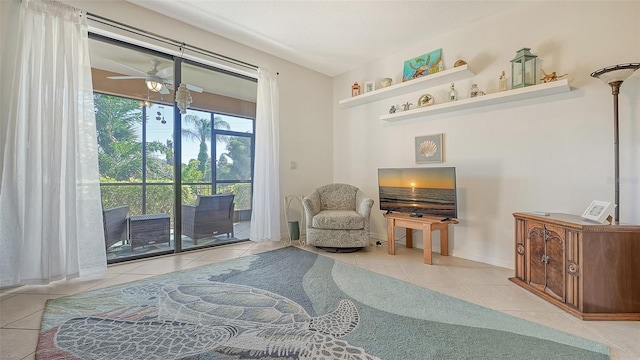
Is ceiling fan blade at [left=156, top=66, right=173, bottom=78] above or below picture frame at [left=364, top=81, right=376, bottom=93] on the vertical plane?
below

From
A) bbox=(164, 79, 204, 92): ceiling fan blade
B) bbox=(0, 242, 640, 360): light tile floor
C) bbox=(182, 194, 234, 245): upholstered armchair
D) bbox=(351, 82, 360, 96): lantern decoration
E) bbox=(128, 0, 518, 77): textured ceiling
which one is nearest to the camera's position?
bbox=(0, 242, 640, 360): light tile floor

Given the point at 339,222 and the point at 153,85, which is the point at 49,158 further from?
the point at 339,222

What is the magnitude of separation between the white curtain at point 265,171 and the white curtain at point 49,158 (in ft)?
5.42

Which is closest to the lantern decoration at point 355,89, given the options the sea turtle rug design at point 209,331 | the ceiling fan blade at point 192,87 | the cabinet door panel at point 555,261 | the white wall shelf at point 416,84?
the white wall shelf at point 416,84

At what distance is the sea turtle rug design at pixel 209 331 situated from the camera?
4.38 feet

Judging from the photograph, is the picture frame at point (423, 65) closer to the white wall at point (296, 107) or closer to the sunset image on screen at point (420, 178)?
the sunset image on screen at point (420, 178)

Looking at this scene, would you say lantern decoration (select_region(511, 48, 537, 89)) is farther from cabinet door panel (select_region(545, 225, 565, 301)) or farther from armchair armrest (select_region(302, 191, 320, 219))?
armchair armrest (select_region(302, 191, 320, 219))

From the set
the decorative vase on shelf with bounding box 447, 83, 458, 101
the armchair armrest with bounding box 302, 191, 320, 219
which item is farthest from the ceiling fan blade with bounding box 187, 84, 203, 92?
the decorative vase on shelf with bounding box 447, 83, 458, 101

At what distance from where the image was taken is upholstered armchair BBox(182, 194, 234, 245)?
323cm

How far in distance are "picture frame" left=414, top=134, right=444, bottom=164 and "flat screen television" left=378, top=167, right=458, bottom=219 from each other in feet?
1.07

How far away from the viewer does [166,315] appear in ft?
5.61

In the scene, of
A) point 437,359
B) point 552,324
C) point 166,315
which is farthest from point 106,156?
point 552,324

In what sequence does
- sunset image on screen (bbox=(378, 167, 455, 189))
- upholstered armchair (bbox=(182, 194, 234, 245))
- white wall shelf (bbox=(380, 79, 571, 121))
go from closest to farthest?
white wall shelf (bbox=(380, 79, 571, 121)), sunset image on screen (bbox=(378, 167, 455, 189)), upholstered armchair (bbox=(182, 194, 234, 245))

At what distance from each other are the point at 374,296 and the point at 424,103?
96.6 inches
